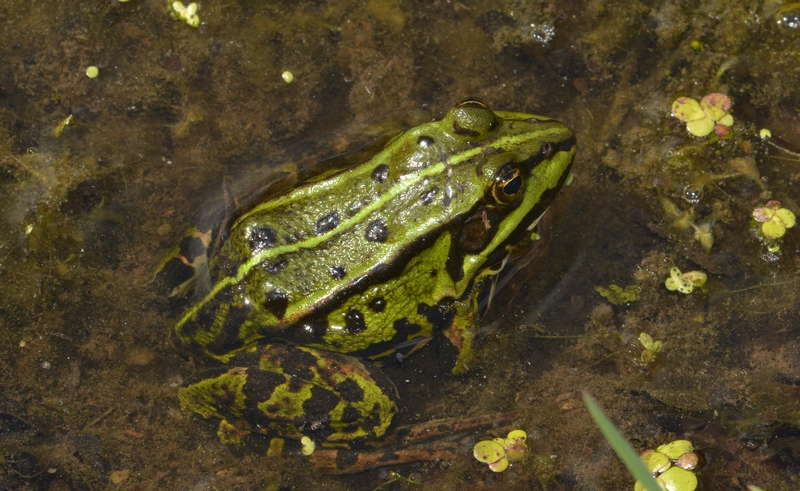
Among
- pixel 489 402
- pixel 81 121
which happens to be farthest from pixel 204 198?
pixel 489 402

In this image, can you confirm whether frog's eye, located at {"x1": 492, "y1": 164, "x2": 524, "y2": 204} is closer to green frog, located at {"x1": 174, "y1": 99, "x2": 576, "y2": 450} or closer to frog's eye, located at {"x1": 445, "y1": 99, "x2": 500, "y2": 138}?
green frog, located at {"x1": 174, "y1": 99, "x2": 576, "y2": 450}

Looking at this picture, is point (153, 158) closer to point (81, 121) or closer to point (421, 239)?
point (81, 121)

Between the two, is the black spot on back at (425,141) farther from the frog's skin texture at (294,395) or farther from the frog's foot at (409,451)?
the frog's foot at (409,451)

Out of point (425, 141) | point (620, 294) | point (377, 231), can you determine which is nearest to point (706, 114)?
point (620, 294)

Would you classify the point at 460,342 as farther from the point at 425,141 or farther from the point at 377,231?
the point at 425,141

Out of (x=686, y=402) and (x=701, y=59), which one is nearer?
(x=686, y=402)

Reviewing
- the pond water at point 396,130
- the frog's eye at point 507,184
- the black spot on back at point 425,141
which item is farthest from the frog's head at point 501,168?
the pond water at point 396,130
